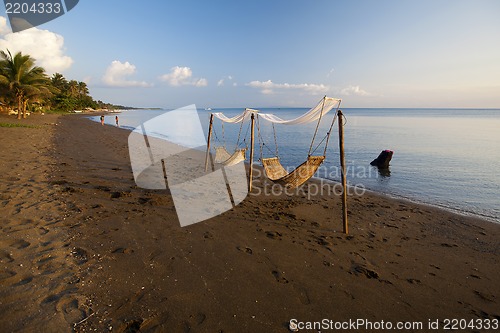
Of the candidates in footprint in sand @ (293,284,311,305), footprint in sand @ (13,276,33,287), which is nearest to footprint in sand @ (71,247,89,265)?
footprint in sand @ (13,276,33,287)

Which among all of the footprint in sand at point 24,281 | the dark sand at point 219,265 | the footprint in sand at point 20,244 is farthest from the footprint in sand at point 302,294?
the footprint in sand at point 20,244

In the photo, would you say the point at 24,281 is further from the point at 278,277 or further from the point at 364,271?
the point at 364,271

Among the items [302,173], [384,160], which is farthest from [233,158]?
[384,160]

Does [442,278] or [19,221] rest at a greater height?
[19,221]

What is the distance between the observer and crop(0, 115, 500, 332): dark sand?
9.32 feet

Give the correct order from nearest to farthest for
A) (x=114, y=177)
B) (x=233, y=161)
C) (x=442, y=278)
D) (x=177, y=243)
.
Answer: (x=442, y=278) < (x=177, y=243) < (x=114, y=177) < (x=233, y=161)

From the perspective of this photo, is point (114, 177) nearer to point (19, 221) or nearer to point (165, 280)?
point (19, 221)

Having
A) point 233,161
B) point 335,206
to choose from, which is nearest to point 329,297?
point 335,206

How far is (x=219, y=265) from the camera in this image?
12.6 feet

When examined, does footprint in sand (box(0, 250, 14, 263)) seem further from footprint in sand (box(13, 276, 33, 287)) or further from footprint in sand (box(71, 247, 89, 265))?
footprint in sand (box(71, 247, 89, 265))

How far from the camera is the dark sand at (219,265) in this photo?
284 centimetres

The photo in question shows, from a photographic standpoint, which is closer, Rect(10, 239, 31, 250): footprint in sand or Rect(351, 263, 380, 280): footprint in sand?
Rect(10, 239, 31, 250): footprint in sand

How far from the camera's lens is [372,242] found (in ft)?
16.5

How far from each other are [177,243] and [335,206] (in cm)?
451
